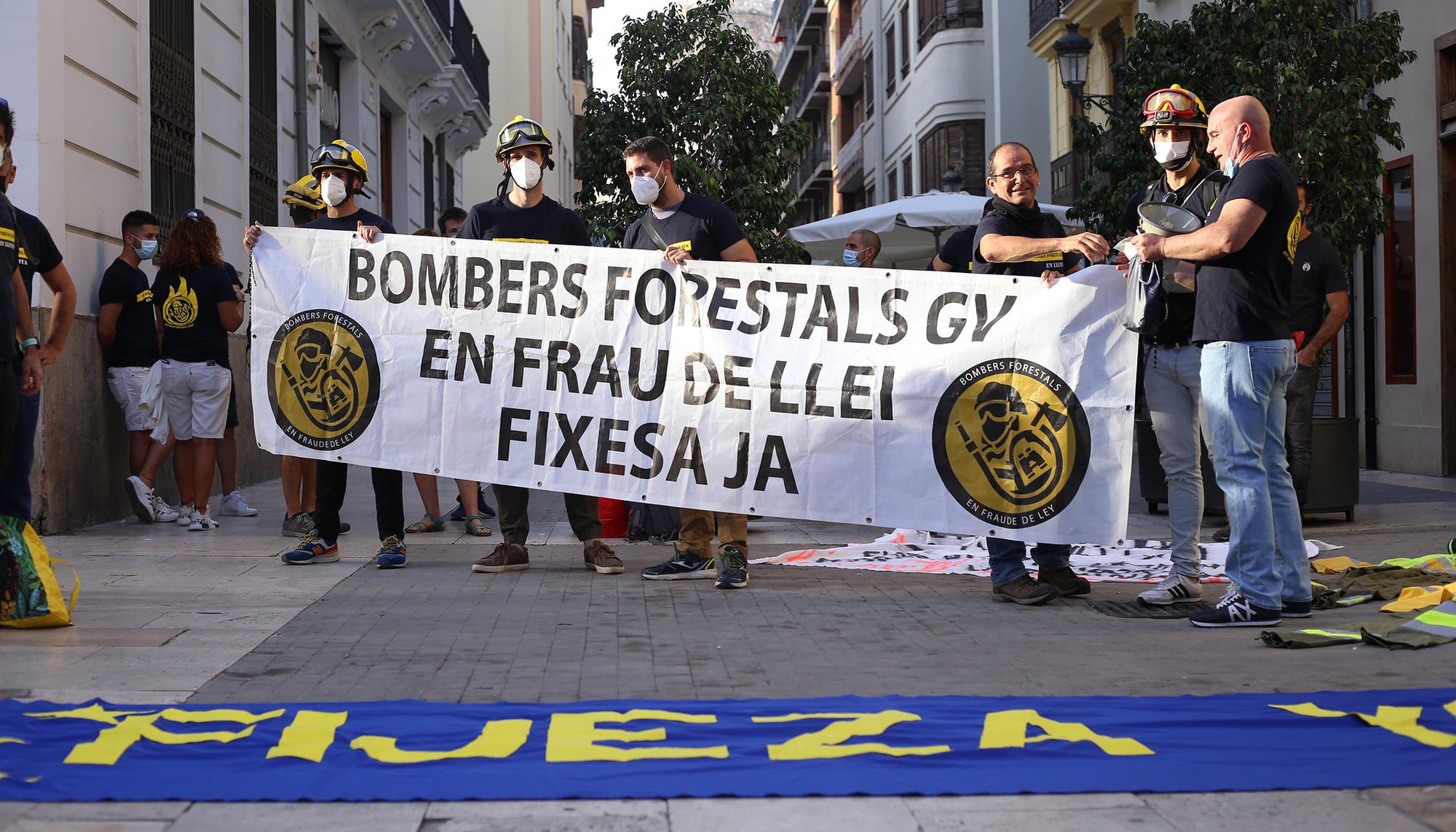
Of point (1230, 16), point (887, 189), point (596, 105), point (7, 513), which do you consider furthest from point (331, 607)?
point (887, 189)

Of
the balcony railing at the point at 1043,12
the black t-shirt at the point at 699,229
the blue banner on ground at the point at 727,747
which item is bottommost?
the blue banner on ground at the point at 727,747

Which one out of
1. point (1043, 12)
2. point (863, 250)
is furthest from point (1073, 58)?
point (1043, 12)

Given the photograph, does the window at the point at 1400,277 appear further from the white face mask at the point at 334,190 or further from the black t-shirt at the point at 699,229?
the white face mask at the point at 334,190

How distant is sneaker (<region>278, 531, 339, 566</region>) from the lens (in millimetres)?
7887

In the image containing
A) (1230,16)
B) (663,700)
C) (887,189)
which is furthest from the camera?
(887,189)

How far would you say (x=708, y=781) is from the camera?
359 centimetres

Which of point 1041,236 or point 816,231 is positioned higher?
point 816,231

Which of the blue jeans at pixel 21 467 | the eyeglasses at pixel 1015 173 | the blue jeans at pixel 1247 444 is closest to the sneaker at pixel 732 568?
the eyeglasses at pixel 1015 173

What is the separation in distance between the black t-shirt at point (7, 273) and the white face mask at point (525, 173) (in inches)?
96.5

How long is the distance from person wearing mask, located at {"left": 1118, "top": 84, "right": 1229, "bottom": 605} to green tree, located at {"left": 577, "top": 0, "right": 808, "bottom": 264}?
12.8 m

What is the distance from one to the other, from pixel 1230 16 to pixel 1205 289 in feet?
23.3

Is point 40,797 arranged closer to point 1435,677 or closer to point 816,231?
point 1435,677

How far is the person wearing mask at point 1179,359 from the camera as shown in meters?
6.25

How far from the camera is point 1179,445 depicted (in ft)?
21.1
